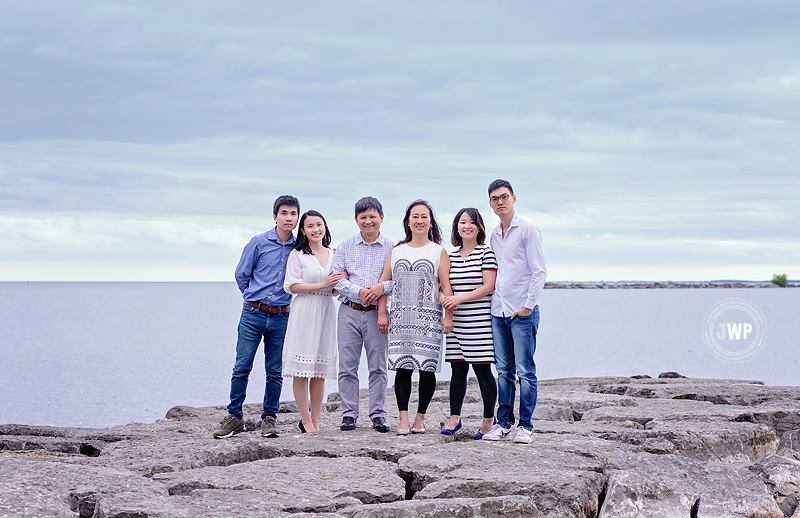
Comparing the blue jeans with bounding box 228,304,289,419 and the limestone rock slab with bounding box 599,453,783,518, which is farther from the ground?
the blue jeans with bounding box 228,304,289,419

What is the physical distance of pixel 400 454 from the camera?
4.99 metres

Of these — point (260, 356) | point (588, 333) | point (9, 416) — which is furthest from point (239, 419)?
point (588, 333)

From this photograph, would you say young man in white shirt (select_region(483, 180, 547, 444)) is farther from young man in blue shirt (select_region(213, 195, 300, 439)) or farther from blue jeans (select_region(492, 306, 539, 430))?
young man in blue shirt (select_region(213, 195, 300, 439))

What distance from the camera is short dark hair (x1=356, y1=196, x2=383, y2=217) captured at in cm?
597

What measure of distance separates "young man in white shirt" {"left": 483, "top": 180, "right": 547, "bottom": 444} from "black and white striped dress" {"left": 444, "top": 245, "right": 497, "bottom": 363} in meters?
0.09

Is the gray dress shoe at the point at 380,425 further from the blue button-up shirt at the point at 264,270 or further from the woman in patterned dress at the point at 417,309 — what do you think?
the blue button-up shirt at the point at 264,270

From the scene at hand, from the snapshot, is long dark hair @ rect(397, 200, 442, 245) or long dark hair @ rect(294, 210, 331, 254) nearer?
long dark hair @ rect(397, 200, 442, 245)

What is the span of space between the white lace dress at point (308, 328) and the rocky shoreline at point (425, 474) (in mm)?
571

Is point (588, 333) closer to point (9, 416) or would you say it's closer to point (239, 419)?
point (9, 416)

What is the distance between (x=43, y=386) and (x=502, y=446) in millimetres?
22252

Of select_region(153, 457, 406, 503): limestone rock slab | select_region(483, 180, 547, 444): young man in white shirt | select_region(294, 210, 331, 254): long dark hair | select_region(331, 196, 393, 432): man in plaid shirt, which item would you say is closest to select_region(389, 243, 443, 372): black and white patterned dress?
select_region(331, 196, 393, 432): man in plaid shirt

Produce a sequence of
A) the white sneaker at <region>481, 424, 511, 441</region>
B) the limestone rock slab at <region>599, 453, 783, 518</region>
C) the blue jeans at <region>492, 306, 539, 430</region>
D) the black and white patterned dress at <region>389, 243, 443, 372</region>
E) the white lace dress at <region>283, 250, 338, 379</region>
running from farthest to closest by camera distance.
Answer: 1. the white lace dress at <region>283, 250, 338, 379</region>
2. the black and white patterned dress at <region>389, 243, 443, 372</region>
3. the white sneaker at <region>481, 424, 511, 441</region>
4. the blue jeans at <region>492, 306, 539, 430</region>
5. the limestone rock slab at <region>599, 453, 783, 518</region>

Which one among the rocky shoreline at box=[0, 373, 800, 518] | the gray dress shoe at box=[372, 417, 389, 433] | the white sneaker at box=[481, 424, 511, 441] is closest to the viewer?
the rocky shoreline at box=[0, 373, 800, 518]

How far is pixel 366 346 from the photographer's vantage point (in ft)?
19.7
